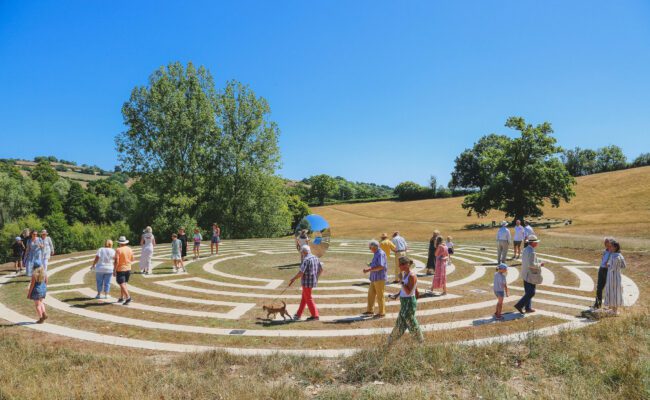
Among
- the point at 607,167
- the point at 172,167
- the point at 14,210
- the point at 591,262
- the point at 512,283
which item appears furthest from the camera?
the point at 607,167

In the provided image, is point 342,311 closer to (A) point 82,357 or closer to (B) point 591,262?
(A) point 82,357

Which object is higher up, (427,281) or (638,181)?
(638,181)

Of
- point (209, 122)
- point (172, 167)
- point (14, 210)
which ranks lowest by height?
point (14, 210)

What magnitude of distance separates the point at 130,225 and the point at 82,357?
40.0 meters

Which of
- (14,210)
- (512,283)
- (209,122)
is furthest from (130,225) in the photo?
(512,283)

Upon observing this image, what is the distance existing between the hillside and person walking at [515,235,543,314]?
2953cm

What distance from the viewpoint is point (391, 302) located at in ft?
44.0

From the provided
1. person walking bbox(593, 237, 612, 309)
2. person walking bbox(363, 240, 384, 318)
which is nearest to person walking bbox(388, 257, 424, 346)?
person walking bbox(363, 240, 384, 318)

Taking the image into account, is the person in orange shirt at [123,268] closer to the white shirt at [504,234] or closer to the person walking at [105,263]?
the person walking at [105,263]

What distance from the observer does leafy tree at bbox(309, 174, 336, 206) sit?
117m

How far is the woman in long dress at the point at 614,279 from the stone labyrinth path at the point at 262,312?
1.11 m

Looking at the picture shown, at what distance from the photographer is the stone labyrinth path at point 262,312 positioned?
31.4ft

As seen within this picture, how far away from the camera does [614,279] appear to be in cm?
1096

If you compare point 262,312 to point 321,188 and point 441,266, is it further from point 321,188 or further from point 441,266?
point 321,188
